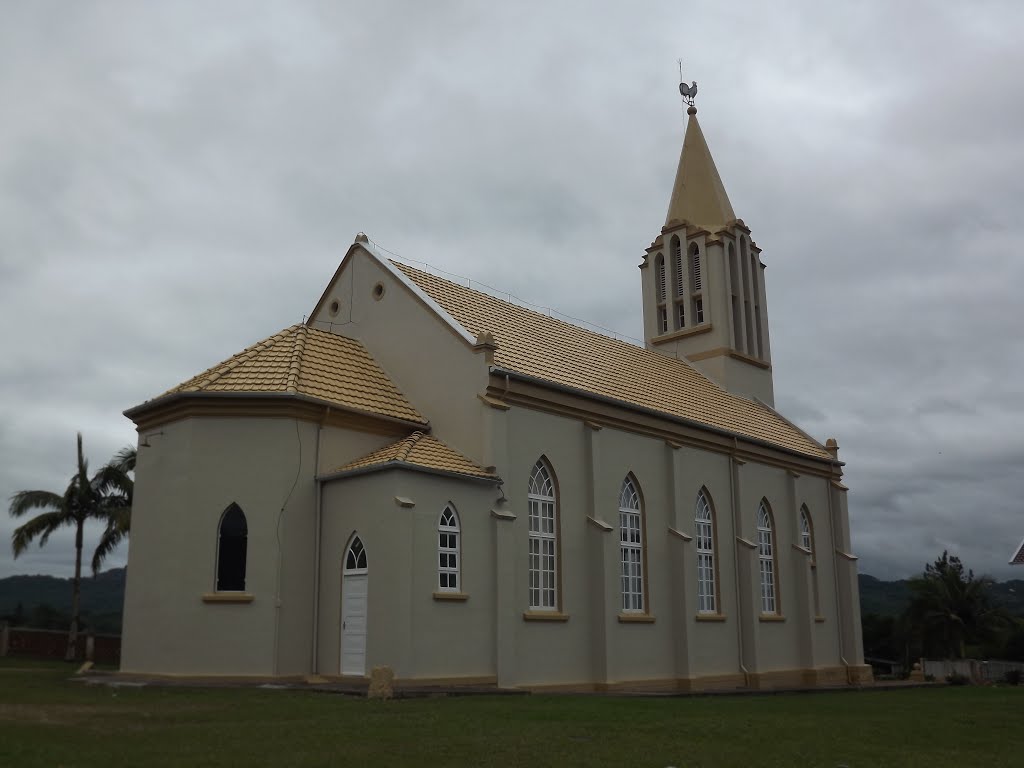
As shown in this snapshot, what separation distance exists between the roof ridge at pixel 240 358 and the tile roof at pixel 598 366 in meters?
4.09

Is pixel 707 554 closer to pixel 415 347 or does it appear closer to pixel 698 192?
pixel 415 347

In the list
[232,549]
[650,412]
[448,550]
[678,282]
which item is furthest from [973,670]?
[232,549]

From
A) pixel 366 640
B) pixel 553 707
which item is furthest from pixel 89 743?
pixel 366 640

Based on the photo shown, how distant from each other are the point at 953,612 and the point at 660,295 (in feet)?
82.2

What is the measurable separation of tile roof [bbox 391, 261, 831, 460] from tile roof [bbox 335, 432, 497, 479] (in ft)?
8.74

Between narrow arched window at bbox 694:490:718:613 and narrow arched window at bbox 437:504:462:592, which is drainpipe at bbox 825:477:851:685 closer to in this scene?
narrow arched window at bbox 694:490:718:613

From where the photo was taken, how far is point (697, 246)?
131ft

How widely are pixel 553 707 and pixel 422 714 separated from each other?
301cm

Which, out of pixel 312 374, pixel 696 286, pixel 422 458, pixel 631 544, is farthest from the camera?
pixel 696 286

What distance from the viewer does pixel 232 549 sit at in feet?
70.6

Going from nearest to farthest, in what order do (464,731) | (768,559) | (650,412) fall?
(464,731) < (650,412) < (768,559)

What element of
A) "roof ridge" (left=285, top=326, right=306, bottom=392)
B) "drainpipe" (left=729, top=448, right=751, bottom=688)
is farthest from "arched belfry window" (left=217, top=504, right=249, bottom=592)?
"drainpipe" (left=729, top=448, right=751, bottom=688)

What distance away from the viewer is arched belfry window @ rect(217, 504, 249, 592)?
21359mm

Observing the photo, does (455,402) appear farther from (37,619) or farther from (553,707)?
(37,619)
